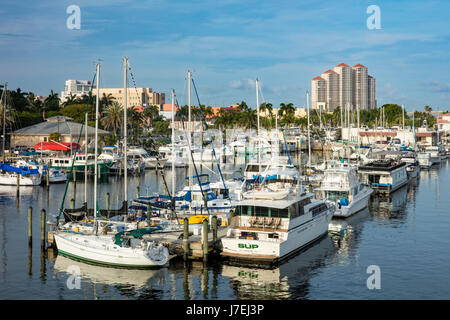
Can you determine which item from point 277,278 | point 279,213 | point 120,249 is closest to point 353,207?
point 279,213

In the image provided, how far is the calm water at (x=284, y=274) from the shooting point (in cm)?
2725

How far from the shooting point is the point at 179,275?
29844 millimetres

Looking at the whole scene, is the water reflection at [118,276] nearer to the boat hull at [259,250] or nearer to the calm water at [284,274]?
the calm water at [284,274]

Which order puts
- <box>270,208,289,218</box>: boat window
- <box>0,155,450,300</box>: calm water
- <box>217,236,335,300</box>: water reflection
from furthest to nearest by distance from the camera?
<box>270,208,289,218</box>: boat window → <box>0,155,450,300</box>: calm water → <box>217,236,335,300</box>: water reflection

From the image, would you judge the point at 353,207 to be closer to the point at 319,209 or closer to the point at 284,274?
the point at 319,209

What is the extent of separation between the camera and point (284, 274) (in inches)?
1193

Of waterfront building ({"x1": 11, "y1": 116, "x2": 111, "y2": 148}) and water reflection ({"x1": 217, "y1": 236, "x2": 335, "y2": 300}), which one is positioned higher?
waterfront building ({"x1": 11, "y1": 116, "x2": 111, "y2": 148})

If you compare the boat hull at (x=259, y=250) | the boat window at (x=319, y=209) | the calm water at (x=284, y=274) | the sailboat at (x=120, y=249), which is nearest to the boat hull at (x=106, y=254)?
the sailboat at (x=120, y=249)

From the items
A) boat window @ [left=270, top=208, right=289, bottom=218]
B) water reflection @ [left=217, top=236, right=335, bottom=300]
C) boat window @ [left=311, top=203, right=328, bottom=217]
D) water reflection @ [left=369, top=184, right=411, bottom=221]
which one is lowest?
water reflection @ [left=217, top=236, right=335, bottom=300]

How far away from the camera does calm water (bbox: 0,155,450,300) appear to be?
27.2 m

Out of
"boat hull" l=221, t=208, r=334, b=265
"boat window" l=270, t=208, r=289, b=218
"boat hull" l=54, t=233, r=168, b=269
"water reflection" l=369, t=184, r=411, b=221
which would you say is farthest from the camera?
"water reflection" l=369, t=184, r=411, b=221

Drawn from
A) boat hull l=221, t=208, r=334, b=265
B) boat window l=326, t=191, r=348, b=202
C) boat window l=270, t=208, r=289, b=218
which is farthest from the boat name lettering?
boat window l=326, t=191, r=348, b=202

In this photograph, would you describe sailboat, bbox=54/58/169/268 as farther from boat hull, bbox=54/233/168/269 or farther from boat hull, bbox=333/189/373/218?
boat hull, bbox=333/189/373/218
